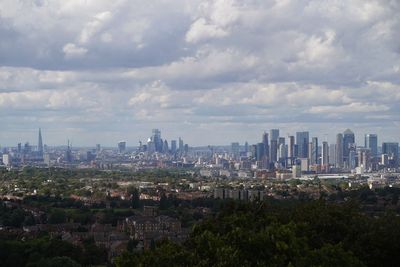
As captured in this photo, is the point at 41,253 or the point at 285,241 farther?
the point at 41,253

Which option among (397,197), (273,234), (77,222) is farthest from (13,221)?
(273,234)

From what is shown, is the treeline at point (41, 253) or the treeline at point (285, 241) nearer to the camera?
the treeline at point (285, 241)

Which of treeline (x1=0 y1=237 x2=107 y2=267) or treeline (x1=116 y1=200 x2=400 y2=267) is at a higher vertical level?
treeline (x1=116 y1=200 x2=400 y2=267)

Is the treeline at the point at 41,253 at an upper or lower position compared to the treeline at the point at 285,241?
lower

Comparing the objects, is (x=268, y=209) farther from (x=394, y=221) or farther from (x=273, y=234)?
(x=273, y=234)

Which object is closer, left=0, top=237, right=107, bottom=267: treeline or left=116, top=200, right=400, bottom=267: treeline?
left=116, top=200, right=400, bottom=267: treeline

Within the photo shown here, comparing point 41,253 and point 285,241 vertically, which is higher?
point 285,241

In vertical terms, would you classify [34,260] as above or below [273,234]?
below

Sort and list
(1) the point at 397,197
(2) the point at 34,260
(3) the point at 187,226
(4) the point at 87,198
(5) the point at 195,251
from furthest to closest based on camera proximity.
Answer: (4) the point at 87,198 < (1) the point at 397,197 < (3) the point at 187,226 < (2) the point at 34,260 < (5) the point at 195,251
